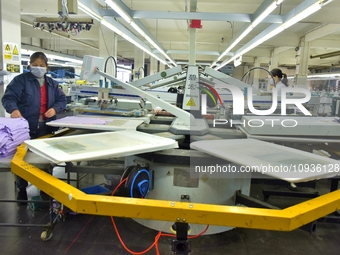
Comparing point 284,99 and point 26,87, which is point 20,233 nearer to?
point 26,87

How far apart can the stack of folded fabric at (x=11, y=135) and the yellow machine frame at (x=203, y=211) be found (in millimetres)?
691

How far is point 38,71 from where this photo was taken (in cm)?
227

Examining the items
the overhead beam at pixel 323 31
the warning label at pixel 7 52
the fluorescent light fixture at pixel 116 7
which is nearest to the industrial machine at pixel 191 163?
the fluorescent light fixture at pixel 116 7

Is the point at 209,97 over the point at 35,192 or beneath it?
over

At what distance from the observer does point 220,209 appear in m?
1.07

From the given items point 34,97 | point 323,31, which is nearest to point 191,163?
point 34,97

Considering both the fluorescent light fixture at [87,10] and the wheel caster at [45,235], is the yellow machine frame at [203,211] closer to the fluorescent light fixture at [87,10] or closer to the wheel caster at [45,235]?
the wheel caster at [45,235]

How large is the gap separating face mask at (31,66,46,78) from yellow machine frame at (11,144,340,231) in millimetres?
1499

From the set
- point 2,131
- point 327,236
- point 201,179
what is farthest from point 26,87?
point 327,236

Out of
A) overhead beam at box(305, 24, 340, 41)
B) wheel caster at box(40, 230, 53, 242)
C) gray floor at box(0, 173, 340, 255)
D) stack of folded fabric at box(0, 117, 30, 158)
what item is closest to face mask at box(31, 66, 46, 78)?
stack of folded fabric at box(0, 117, 30, 158)

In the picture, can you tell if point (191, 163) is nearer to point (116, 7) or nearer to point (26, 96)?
point (26, 96)

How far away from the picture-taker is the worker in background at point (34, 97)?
87.2 inches

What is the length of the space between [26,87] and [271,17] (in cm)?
381

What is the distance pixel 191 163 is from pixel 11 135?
1.20m
